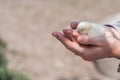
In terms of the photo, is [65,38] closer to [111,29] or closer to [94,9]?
[111,29]

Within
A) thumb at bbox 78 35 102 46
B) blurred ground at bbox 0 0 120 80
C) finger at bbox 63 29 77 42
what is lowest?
thumb at bbox 78 35 102 46

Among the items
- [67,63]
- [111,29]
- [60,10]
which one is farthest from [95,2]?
[111,29]

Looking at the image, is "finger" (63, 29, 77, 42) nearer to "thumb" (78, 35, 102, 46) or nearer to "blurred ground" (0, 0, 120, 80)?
"thumb" (78, 35, 102, 46)

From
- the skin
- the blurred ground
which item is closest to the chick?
the skin

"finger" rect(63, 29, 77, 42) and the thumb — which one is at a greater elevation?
"finger" rect(63, 29, 77, 42)

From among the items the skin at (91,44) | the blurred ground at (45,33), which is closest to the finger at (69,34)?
the skin at (91,44)

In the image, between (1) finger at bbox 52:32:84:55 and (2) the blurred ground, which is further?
(2) the blurred ground

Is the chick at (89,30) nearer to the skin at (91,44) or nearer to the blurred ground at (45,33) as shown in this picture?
the skin at (91,44)
